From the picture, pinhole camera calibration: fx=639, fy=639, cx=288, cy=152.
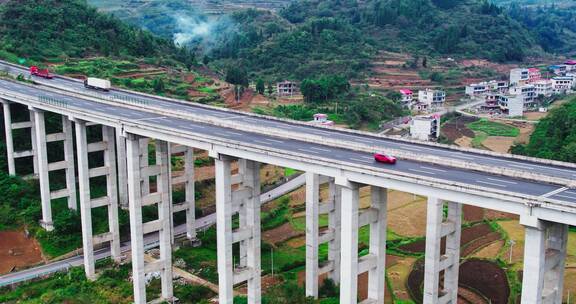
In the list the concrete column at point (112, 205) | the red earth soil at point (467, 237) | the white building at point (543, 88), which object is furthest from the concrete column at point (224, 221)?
the white building at point (543, 88)

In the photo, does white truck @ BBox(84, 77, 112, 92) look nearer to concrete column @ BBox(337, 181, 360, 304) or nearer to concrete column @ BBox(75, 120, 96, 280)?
concrete column @ BBox(75, 120, 96, 280)

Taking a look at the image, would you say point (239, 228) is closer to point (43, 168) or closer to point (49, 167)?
point (43, 168)

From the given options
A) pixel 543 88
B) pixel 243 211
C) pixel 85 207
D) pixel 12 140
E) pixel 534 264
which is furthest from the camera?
pixel 543 88

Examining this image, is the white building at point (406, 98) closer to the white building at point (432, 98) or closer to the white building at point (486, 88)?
the white building at point (432, 98)

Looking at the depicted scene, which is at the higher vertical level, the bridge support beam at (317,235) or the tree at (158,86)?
the tree at (158,86)

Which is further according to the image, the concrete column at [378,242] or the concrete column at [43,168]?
the concrete column at [43,168]

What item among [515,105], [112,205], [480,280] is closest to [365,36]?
[515,105]
